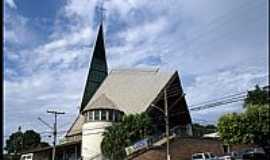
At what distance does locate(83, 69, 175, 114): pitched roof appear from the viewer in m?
49.8

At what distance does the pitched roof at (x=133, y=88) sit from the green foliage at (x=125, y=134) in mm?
6506

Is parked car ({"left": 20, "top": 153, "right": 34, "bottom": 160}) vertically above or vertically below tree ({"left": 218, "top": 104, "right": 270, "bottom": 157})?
below

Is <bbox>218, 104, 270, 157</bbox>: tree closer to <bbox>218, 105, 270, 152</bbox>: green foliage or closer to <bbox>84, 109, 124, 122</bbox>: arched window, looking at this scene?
<bbox>218, 105, 270, 152</bbox>: green foliage

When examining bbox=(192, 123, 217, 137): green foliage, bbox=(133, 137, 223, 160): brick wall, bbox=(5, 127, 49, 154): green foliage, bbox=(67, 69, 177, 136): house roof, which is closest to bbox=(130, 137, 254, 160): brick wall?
bbox=(133, 137, 223, 160): brick wall

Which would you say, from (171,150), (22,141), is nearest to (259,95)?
(171,150)

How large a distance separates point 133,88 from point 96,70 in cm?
888

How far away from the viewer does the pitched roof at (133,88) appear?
49850 millimetres

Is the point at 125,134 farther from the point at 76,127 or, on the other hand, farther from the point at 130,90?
the point at 76,127

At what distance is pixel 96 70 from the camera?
2388 inches

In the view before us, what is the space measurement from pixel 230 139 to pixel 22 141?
177ft

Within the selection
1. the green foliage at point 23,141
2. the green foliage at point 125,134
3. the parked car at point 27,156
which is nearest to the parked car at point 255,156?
the green foliage at point 125,134

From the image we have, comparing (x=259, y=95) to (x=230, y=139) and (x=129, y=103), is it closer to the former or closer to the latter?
(x=230, y=139)

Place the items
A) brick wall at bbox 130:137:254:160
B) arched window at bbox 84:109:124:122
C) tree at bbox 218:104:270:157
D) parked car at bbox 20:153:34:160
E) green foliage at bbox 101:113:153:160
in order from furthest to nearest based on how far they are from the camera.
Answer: parked car at bbox 20:153:34:160, arched window at bbox 84:109:124:122, green foliage at bbox 101:113:153:160, brick wall at bbox 130:137:254:160, tree at bbox 218:104:270:157

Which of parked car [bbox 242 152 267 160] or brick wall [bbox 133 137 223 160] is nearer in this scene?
parked car [bbox 242 152 267 160]
